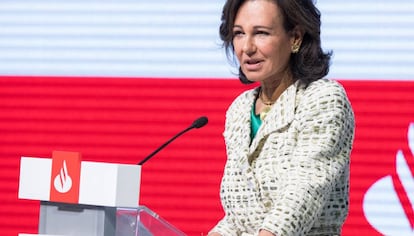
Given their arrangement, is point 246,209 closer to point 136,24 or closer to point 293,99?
point 293,99

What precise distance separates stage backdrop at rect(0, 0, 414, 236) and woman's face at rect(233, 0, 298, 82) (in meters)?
1.67

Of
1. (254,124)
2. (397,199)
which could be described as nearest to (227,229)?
(254,124)

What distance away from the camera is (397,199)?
3625 mm

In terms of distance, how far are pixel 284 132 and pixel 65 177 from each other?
43 cm

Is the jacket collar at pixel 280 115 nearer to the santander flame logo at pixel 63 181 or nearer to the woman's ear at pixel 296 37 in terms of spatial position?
the woman's ear at pixel 296 37

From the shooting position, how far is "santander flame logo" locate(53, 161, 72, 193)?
1917 millimetres

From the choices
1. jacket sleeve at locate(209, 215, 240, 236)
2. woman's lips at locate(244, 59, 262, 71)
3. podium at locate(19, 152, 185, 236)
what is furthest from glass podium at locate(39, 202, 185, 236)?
woman's lips at locate(244, 59, 262, 71)

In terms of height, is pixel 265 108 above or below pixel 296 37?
below

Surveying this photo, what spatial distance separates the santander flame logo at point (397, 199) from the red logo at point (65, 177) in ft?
6.38

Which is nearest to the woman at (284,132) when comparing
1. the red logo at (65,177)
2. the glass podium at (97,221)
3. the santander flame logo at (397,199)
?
the glass podium at (97,221)

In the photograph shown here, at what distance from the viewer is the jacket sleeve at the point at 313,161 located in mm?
1786

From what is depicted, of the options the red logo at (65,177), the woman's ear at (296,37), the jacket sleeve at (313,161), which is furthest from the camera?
the woman's ear at (296,37)

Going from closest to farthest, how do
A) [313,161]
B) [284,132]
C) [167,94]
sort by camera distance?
[313,161] → [284,132] → [167,94]

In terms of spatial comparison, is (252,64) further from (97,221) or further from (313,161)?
(97,221)
